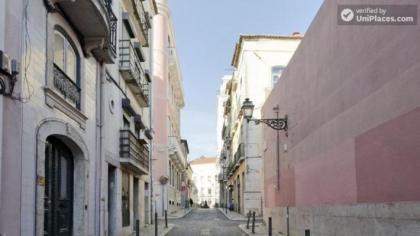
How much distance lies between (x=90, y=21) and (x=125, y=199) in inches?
353

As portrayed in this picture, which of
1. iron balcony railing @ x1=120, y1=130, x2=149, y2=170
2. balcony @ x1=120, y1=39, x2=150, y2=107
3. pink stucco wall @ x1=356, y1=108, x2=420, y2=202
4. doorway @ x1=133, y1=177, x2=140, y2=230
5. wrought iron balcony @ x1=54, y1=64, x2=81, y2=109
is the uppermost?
balcony @ x1=120, y1=39, x2=150, y2=107

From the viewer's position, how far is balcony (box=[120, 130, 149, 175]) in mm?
18250

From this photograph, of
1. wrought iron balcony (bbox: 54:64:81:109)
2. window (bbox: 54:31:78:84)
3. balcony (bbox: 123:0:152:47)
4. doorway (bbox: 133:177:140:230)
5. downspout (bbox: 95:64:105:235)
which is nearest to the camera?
wrought iron balcony (bbox: 54:64:81:109)

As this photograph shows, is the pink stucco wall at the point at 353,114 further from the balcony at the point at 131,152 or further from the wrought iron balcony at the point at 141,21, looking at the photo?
the wrought iron balcony at the point at 141,21

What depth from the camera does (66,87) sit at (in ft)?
38.7

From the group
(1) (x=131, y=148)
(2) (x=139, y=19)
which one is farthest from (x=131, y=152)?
(2) (x=139, y=19)

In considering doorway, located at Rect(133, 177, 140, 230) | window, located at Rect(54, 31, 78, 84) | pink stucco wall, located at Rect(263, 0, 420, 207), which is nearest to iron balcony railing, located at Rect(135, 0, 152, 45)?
doorway, located at Rect(133, 177, 140, 230)

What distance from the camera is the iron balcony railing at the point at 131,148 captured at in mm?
18281

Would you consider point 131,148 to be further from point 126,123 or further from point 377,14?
point 377,14

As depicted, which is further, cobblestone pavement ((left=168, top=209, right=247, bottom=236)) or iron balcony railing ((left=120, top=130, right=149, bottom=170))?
cobblestone pavement ((left=168, top=209, right=247, bottom=236))

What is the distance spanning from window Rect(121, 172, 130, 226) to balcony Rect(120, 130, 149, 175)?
1.44ft

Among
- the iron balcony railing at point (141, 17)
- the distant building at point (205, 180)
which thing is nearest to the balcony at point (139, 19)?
the iron balcony railing at point (141, 17)

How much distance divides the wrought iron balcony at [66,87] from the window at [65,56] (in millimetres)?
149

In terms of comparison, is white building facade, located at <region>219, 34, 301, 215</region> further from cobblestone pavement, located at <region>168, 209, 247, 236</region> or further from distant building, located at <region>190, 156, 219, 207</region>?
distant building, located at <region>190, 156, 219, 207</region>
